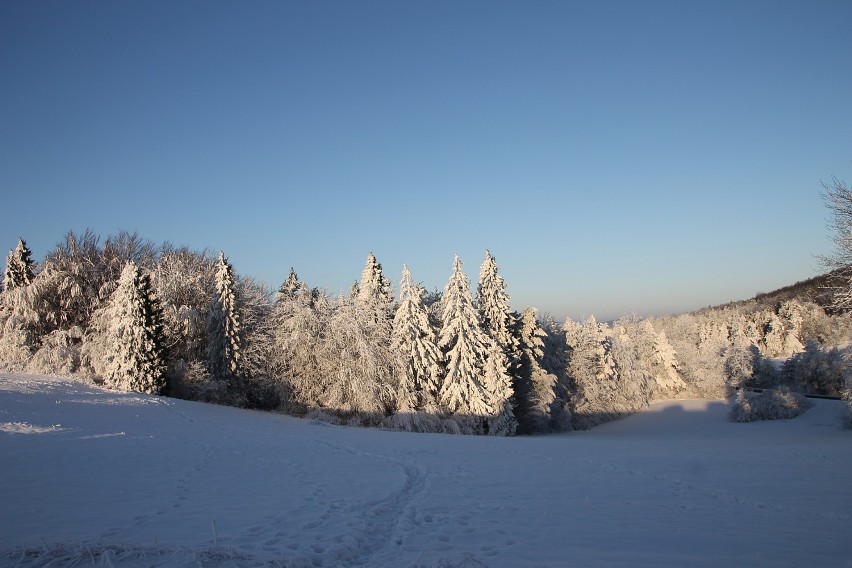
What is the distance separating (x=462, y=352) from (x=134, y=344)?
21641mm

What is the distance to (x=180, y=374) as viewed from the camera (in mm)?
34812

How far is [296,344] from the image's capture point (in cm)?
3800

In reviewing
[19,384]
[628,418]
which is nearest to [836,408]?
[628,418]

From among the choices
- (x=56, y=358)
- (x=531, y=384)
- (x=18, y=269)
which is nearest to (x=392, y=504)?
(x=531, y=384)

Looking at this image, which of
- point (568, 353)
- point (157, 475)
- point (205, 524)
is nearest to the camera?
point (205, 524)

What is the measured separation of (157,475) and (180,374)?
26775 millimetres

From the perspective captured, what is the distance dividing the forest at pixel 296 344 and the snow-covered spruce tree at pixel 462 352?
0.33ft

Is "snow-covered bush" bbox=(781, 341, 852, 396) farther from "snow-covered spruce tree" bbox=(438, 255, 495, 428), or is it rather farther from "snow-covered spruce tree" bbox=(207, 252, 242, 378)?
"snow-covered spruce tree" bbox=(207, 252, 242, 378)

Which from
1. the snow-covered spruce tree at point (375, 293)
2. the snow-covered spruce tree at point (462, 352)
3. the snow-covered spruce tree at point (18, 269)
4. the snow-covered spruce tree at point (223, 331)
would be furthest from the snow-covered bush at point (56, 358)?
the snow-covered spruce tree at point (462, 352)

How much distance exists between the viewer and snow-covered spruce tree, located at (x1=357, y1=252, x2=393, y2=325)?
127 ft

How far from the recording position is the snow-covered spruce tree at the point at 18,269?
4012 cm

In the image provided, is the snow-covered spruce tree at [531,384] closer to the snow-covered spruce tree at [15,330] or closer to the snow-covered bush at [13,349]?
the snow-covered bush at [13,349]

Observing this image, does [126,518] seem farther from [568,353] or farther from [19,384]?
[568,353]

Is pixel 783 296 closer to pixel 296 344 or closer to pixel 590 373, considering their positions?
pixel 590 373
